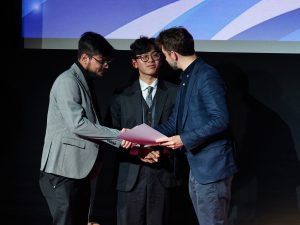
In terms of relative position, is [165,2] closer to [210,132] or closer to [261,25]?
[261,25]

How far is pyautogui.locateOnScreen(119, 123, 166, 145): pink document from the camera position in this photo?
2.51m

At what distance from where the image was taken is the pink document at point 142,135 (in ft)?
8.23

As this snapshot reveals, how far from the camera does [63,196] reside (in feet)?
8.45

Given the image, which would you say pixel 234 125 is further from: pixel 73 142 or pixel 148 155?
pixel 73 142

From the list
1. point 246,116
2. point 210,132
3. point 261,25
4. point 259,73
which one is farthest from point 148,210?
point 261,25

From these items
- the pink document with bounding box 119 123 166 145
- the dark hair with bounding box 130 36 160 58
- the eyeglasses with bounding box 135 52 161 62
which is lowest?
the pink document with bounding box 119 123 166 145

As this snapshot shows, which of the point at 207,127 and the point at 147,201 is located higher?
the point at 207,127

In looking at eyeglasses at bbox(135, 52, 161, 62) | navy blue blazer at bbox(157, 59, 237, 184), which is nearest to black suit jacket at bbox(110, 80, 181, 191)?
eyeglasses at bbox(135, 52, 161, 62)

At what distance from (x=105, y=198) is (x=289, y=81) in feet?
5.21

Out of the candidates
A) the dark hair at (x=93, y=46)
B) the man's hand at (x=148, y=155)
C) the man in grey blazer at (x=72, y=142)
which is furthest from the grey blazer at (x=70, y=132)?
the man's hand at (x=148, y=155)

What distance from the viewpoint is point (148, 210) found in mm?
2936

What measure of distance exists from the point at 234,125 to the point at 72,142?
133 cm

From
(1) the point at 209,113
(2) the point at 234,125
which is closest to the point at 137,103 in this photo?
(1) the point at 209,113

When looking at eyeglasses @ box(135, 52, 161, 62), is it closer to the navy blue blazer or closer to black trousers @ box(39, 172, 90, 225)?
the navy blue blazer
